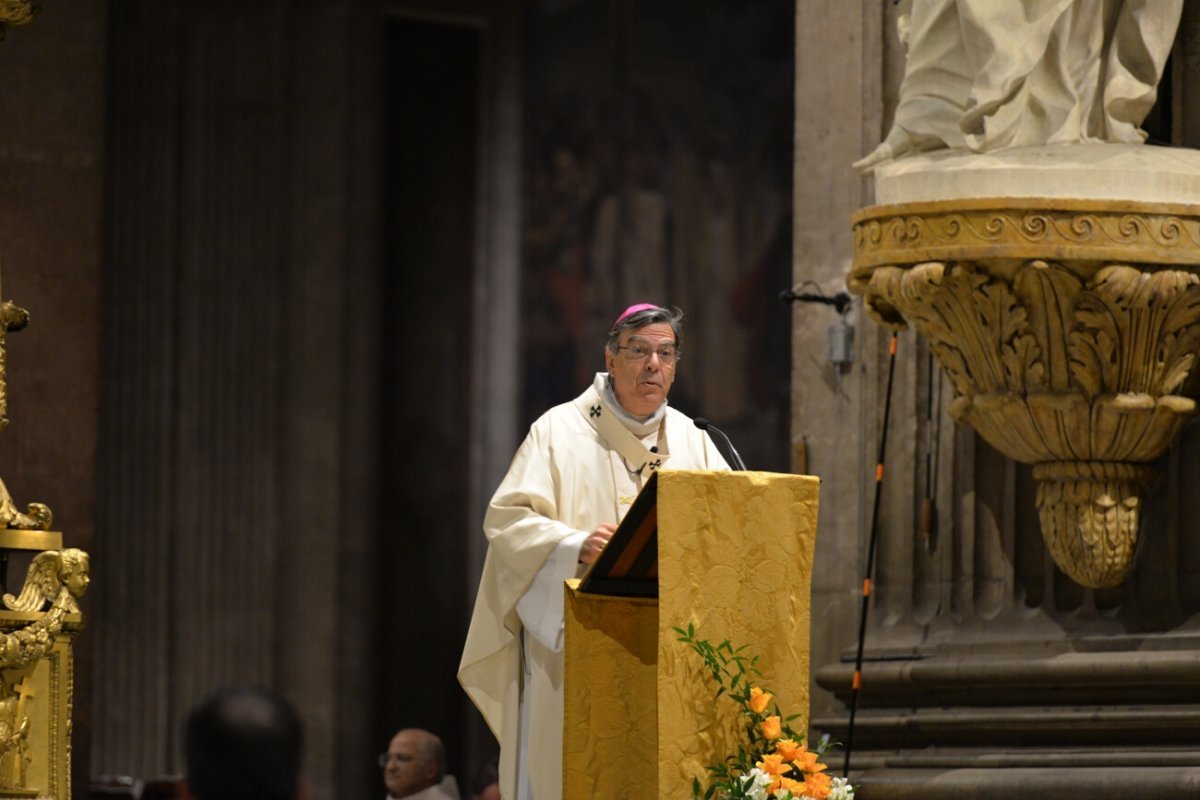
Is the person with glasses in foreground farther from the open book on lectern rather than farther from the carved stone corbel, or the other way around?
the open book on lectern

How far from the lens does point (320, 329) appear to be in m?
13.5

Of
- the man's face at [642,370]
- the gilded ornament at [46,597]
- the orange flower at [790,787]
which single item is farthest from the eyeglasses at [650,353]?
the gilded ornament at [46,597]

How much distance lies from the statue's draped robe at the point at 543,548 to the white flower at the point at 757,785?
837 mm

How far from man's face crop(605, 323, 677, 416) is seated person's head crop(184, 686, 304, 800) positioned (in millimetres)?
3232

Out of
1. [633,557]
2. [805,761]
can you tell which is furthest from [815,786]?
[633,557]

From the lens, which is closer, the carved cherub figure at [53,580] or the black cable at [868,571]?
the carved cherub figure at [53,580]

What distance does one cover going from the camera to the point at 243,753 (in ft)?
9.68

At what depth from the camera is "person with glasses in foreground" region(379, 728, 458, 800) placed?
844cm

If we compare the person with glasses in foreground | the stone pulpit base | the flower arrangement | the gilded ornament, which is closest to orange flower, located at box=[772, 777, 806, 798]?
the flower arrangement

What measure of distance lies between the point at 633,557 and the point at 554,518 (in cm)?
60

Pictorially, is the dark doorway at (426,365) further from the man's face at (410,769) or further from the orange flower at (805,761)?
the orange flower at (805,761)

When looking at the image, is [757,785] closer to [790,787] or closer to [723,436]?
[790,787]

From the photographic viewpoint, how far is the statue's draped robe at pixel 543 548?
19.9 ft

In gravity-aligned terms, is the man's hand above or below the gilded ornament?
above
